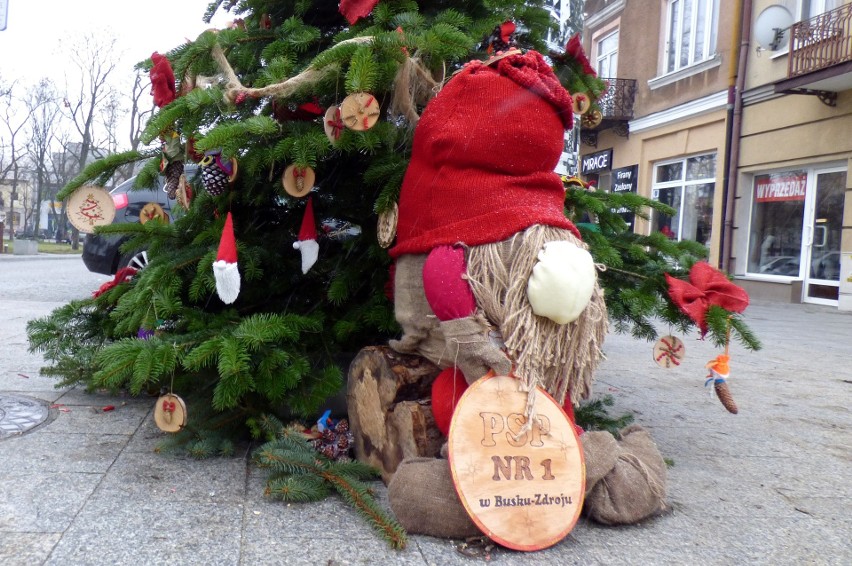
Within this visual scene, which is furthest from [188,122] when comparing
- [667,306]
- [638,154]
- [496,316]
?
[638,154]

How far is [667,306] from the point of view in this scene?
2928mm

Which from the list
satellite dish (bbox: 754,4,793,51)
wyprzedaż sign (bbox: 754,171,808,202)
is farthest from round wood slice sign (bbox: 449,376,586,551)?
satellite dish (bbox: 754,4,793,51)

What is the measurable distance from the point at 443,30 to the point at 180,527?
1.89m

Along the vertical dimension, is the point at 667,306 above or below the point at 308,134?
below

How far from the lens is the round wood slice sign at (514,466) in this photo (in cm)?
215

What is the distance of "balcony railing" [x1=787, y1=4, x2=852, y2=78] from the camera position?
1024 cm

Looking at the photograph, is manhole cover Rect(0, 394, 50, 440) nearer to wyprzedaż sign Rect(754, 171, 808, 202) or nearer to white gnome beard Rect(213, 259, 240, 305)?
white gnome beard Rect(213, 259, 240, 305)

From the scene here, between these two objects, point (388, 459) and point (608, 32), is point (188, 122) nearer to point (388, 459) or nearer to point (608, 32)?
point (388, 459)

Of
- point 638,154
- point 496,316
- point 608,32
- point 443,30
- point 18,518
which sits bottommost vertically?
point 18,518

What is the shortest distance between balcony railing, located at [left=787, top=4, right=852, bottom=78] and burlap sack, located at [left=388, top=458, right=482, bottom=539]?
33.9ft

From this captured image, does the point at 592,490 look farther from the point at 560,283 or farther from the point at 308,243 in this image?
the point at 308,243

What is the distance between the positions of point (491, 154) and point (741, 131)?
469 inches

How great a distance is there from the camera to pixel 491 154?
239 centimetres

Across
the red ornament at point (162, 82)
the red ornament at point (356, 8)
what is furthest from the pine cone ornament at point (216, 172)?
the red ornament at point (356, 8)
